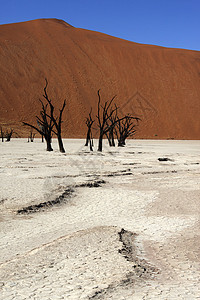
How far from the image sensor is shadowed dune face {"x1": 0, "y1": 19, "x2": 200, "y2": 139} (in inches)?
2045

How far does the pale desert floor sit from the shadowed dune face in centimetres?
3943

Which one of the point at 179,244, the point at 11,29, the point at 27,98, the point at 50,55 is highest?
the point at 11,29

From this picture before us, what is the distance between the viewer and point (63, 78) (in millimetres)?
56969

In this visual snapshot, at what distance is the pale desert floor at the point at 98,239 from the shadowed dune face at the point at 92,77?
39431 millimetres

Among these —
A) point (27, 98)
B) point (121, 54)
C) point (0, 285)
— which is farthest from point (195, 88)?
point (0, 285)

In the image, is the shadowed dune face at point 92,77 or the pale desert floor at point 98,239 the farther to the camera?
the shadowed dune face at point 92,77

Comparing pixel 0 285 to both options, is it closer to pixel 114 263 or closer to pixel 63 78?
pixel 114 263

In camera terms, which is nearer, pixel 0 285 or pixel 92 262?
pixel 0 285

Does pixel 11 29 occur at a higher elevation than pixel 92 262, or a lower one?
higher

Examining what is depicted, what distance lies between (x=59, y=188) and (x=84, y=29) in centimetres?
7446

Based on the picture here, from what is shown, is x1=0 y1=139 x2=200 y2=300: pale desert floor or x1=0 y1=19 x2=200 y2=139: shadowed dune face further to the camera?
x1=0 y1=19 x2=200 y2=139: shadowed dune face

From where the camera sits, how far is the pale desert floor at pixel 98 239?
2395mm

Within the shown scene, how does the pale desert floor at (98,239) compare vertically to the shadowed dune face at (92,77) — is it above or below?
below

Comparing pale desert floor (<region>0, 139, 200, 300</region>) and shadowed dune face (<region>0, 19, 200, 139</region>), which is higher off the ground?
shadowed dune face (<region>0, 19, 200, 139</region>)
